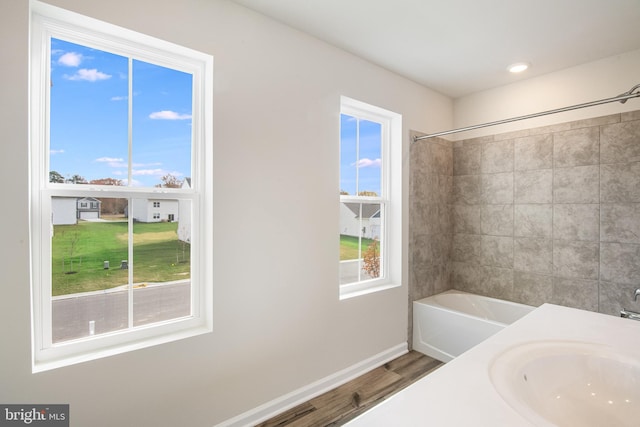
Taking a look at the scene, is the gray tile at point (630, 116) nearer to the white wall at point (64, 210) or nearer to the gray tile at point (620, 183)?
the gray tile at point (620, 183)

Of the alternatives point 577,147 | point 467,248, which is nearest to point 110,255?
point 467,248

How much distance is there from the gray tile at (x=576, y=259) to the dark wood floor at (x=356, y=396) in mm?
1364

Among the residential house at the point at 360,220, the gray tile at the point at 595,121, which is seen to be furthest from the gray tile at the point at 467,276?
the gray tile at the point at 595,121

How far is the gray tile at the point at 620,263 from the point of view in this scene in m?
2.29

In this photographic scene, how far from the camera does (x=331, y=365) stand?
229 cm

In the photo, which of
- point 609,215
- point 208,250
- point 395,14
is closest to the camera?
point 208,250

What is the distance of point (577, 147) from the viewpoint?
2555 mm

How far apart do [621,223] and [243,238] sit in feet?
9.38

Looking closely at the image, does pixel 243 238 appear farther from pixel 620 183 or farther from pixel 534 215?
pixel 620 183

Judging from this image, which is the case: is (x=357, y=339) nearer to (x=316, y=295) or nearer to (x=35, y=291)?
(x=316, y=295)

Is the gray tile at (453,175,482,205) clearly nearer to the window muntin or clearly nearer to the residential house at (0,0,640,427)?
the residential house at (0,0,640,427)

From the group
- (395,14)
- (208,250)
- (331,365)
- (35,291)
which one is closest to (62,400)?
(35,291)

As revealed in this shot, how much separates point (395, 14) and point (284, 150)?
1.10 metres

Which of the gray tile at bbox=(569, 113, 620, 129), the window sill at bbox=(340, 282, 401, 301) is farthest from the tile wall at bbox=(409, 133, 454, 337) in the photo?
the gray tile at bbox=(569, 113, 620, 129)
